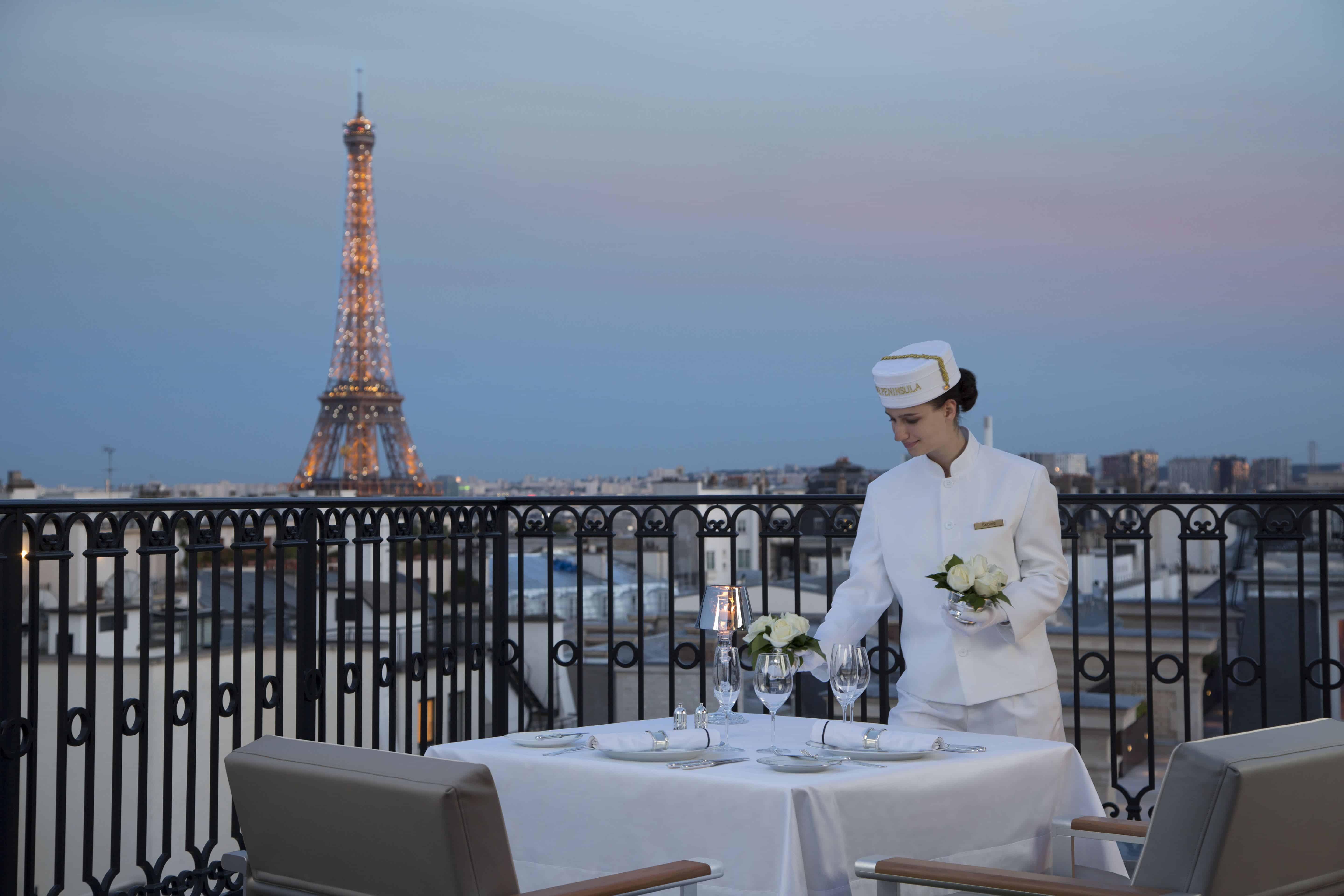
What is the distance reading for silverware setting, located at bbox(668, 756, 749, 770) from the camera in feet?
6.84

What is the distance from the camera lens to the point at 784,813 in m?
1.89

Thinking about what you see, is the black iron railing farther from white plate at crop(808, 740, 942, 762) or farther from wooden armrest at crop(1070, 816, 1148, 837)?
white plate at crop(808, 740, 942, 762)

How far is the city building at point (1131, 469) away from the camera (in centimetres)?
2625

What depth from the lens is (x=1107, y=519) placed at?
11.3 feet

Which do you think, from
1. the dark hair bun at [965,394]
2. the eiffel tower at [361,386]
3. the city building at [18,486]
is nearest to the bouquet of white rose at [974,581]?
the dark hair bun at [965,394]

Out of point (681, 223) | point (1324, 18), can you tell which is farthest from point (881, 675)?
point (681, 223)

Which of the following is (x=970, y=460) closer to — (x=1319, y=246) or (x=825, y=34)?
(x=1319, y=246)

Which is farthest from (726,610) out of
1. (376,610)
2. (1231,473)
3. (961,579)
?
(1231,473)

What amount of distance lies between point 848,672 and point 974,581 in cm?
36

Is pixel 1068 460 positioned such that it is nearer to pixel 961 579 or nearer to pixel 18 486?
pixel 18 486

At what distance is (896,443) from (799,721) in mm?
742

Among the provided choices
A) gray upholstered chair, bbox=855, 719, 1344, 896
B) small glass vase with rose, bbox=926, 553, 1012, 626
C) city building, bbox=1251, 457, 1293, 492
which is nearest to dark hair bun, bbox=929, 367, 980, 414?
small glass vase with rose, bbox=926, 553, 1012, 626

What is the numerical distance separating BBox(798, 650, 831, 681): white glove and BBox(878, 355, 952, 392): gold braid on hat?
2.29ft

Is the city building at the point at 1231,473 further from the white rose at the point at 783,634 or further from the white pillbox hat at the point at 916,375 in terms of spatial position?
the white rose at the point at 783,634
